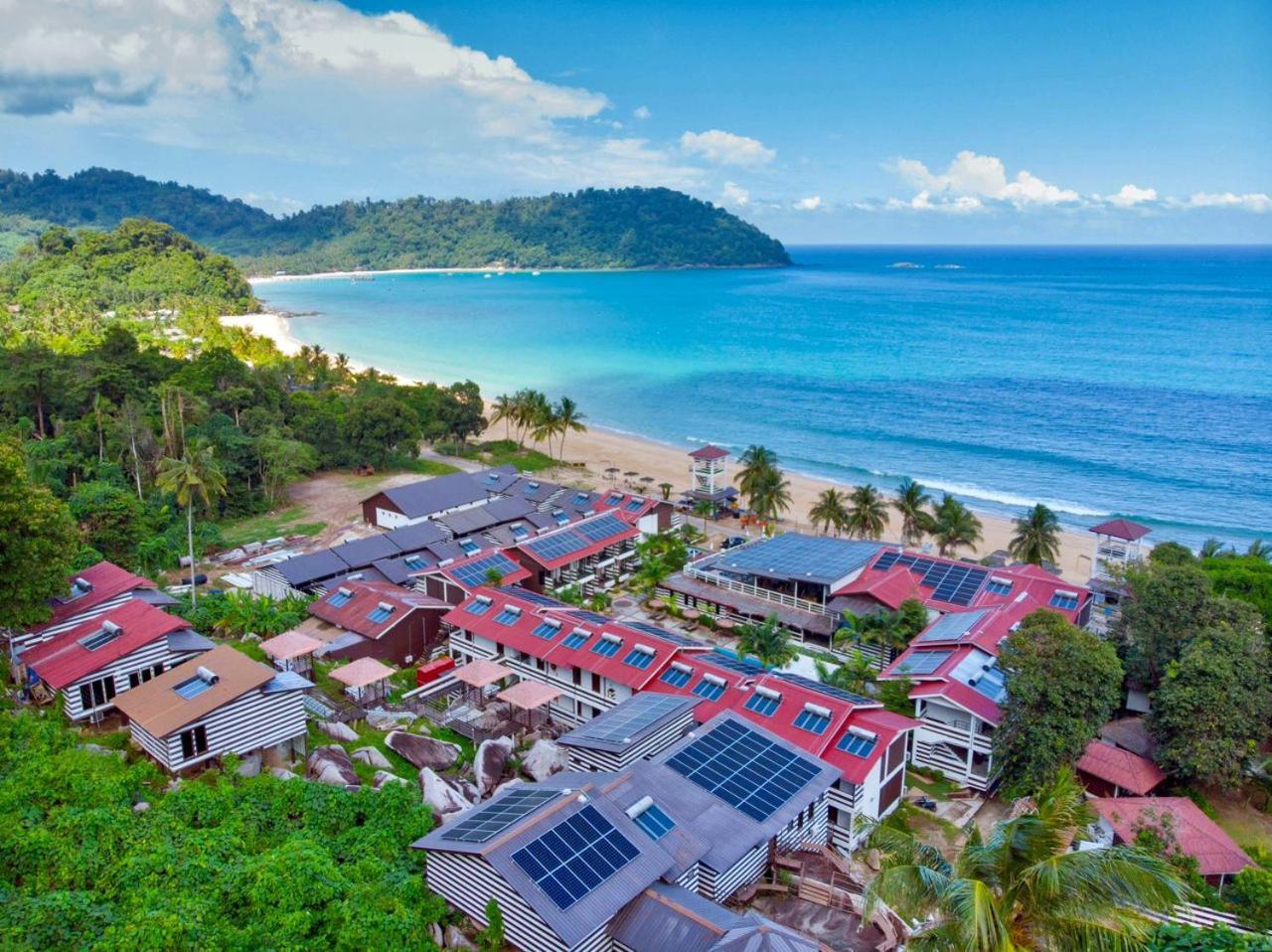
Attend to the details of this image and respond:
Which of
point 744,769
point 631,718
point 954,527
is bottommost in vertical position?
point 631,718

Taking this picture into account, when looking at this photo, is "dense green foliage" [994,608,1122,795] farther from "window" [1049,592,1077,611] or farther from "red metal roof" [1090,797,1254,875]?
"window" [1049,592,1077,611]

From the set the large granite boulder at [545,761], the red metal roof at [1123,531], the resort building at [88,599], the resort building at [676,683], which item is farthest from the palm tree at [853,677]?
the resort building at [88,599]

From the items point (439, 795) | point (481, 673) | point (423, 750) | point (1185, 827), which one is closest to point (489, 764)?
point (423, 750)

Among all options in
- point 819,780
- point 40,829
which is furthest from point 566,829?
point 40,829

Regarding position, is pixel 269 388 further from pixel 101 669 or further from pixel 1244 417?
pixel 1244 417

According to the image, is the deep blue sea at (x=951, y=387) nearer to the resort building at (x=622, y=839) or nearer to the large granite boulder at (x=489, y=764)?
the resort building at (x=622, y=839)

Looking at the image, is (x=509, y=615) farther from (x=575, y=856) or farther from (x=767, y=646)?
(x=575, y=856)
